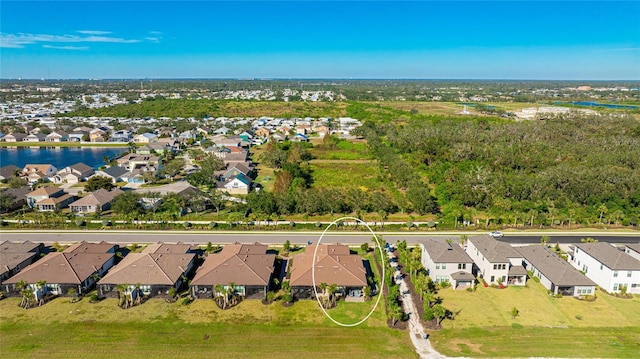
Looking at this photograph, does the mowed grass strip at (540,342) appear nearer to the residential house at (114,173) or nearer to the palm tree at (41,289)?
the palm tree at (41,289)

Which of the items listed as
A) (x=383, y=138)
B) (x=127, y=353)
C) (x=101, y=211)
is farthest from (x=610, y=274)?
(x=383, y=138)

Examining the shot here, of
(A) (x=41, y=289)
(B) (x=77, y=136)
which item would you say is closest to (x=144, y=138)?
(B) (x=77, y=136)

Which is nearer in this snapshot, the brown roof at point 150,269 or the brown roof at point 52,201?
the brown roof at point 150,269

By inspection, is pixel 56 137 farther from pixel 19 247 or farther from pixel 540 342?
pixel 540 342

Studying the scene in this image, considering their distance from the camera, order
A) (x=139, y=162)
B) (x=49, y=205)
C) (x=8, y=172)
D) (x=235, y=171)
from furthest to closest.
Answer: (x=139, y=162), (x=235, y=171), (x=8, y=172), (x=49, y=205)

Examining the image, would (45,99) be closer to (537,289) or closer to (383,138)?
(383,138)

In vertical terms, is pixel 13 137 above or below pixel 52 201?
above

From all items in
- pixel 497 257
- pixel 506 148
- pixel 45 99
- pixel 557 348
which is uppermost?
pixel 45 99

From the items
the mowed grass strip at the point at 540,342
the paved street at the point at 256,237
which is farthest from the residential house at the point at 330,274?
the paved street at the point at 256,237
